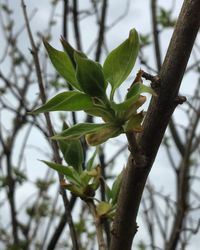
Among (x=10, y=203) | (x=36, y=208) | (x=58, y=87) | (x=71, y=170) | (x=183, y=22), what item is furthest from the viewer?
(x=58, y=87)

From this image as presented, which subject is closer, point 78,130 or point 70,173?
point 78,130

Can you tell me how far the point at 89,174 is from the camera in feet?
2.22

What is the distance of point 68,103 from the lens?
52 centimetres

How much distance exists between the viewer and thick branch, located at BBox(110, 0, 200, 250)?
0.49m

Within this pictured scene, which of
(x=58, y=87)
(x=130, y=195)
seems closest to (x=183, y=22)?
(x=130, y=195)

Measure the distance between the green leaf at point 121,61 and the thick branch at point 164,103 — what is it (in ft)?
0.14

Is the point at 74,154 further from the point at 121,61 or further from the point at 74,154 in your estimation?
the point at 121,61

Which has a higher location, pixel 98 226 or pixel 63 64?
pixel 63 64

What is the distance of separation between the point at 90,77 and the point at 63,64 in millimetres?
53

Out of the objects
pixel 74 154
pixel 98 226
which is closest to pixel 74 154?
pixel 74 154

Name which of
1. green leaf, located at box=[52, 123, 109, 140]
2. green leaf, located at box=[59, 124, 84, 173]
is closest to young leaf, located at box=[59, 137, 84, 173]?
green leaf, located at box=[59, 124, 84, 173]

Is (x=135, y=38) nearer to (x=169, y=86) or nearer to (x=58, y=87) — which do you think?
(x=169, y=86)

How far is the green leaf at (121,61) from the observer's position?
0.52 metres

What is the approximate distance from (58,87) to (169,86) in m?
2.53
